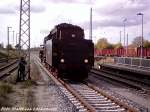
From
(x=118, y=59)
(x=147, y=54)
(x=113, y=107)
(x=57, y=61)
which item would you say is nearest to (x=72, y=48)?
(x=57, y=61)

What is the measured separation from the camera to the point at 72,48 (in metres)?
26.9

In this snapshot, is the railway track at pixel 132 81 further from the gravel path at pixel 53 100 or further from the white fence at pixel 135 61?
the gravel path at pixel 53 100

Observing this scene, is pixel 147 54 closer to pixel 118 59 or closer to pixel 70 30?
pixel 118 59

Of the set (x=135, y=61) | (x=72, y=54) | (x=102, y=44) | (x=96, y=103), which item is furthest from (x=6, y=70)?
(x=102, y=44)

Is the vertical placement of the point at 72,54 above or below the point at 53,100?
above

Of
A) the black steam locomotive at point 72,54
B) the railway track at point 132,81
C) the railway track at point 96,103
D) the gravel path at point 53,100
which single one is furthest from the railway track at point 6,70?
the railway track at point 96,103

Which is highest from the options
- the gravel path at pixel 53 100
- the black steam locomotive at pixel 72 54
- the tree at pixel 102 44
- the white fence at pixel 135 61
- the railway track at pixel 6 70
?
the tree at pixel 102 44

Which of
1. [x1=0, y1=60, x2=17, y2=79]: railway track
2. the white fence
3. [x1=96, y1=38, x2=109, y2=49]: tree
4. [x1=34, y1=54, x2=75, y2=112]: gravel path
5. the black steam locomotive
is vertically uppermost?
[x1=96, y1=38, x2=109, y2=49]: tree

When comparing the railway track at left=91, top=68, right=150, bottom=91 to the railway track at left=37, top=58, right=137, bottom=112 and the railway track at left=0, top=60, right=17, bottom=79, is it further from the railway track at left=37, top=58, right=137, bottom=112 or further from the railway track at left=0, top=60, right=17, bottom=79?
the railway track at left=0, top=60, right=17, bottom=79

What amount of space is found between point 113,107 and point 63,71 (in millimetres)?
12233

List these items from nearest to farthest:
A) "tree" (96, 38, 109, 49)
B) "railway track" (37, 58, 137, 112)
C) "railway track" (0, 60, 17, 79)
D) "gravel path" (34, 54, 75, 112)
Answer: "railway track" (37, 58, 137, 112), "gravel path" (34, 54, 75, 112), "railway track" (0, 60, 17, 79), "tree" (96, 38, 109, 49)

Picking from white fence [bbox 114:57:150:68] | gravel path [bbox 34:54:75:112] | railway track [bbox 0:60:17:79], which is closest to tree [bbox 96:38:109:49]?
railway track [bbox 0:60:17:79]

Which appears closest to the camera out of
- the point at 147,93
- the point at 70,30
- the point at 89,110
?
the point at 89,110

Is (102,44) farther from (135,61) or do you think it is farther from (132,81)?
(132,81)
